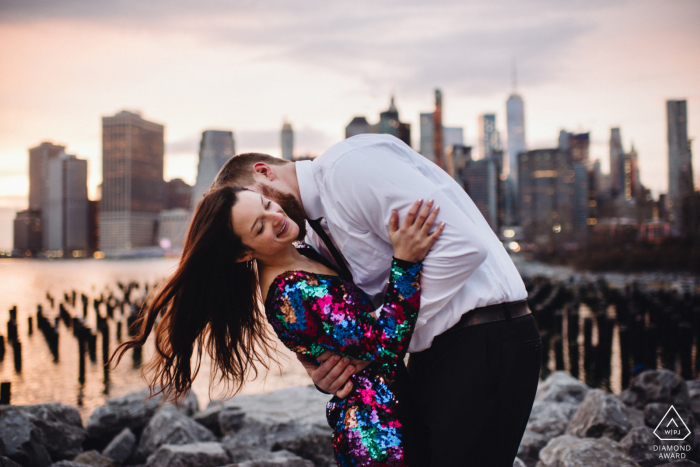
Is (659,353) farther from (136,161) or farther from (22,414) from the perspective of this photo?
(136,161)

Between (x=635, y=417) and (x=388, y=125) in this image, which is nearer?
(x=635, y=417)

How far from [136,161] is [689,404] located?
6993 inches

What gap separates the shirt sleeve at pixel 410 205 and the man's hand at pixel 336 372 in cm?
45

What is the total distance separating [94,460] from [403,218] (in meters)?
5.49

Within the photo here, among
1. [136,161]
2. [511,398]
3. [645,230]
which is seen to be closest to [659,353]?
[511,398]

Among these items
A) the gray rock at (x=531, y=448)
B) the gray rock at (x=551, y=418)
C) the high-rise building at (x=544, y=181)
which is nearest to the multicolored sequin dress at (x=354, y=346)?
the gray rock at (x=531, y=448)

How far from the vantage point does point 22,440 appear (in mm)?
5309

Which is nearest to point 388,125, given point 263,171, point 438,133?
point 438,133

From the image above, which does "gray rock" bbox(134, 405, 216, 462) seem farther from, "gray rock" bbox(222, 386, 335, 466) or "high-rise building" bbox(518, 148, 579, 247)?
"high-rise building" bbox(518, 148, 579, 247)

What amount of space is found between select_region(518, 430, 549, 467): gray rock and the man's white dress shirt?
173 inches

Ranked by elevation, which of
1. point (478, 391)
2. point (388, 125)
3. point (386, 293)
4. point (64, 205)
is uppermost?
point (388, 125)

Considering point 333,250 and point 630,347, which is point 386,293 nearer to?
point 333,250

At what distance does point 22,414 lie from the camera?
5703 mm

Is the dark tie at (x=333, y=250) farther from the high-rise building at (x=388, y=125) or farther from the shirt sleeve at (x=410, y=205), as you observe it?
the high-rise building at (x=388, y=125)
